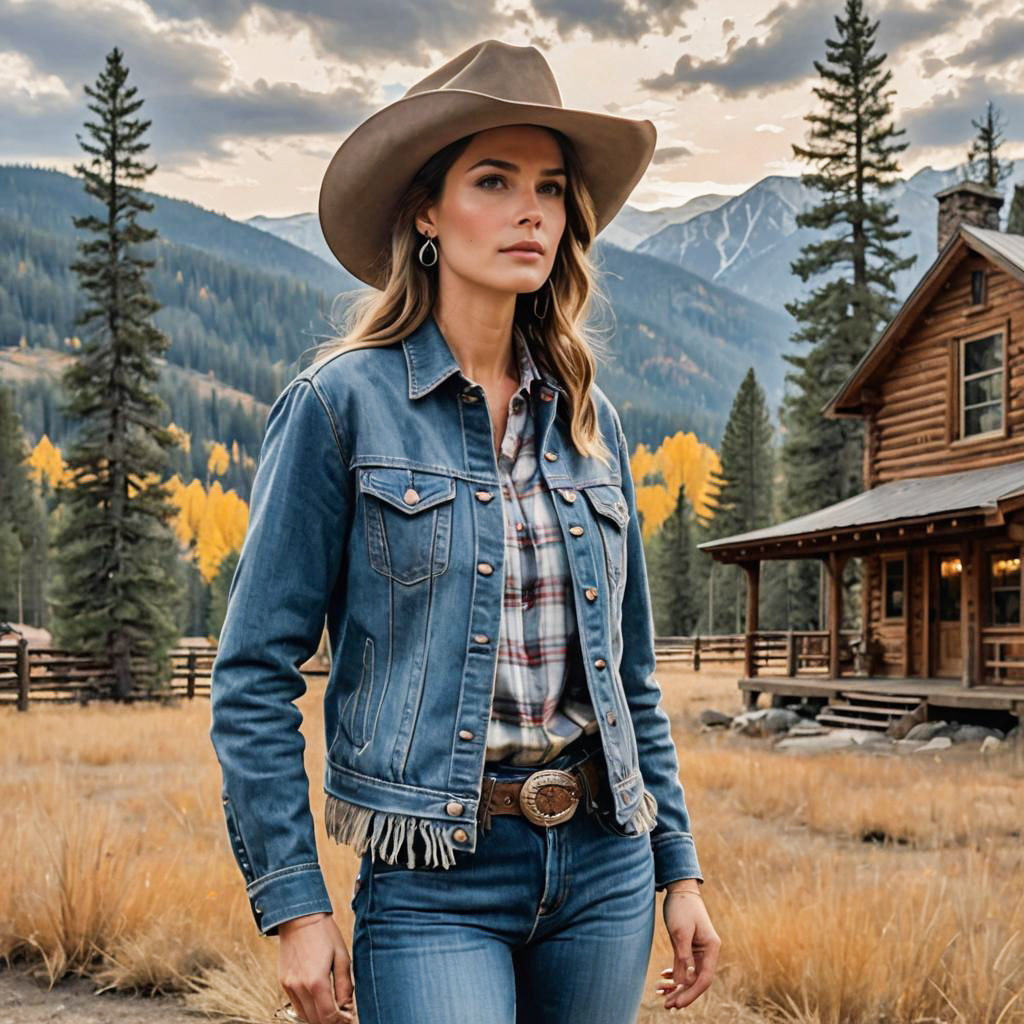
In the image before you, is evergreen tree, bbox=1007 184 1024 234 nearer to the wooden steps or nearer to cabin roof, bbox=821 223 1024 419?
cabin roof, bbox=821 223 1024 419

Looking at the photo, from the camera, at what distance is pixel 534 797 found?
1961mm

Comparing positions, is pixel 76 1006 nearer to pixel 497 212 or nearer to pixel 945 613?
pixel 497 212

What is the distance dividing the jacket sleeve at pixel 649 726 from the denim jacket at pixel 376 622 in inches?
7.7

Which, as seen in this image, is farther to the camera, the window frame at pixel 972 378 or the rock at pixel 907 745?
the window frame at pixel 972 378

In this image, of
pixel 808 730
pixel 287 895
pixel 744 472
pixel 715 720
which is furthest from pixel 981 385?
pixel 744 472

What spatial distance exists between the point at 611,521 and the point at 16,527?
257 ft

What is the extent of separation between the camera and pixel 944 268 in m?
19.1

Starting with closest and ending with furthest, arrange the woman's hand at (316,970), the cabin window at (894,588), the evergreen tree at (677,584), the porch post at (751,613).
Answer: the woman's hand at (316,970) < the cabin window at (894,588) < the porch post at (751,613) < the evergreen tree at (677,584)

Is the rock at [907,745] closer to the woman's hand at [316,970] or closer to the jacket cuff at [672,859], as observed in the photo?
the jacket cuff at [672,859]

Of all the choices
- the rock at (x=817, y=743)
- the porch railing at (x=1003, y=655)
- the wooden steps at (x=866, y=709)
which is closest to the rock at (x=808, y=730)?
the wooden steps at (x=866, y=709)

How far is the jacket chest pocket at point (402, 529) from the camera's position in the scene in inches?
78.2

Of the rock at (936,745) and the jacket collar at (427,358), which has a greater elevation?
the jacket collar at (427,358)

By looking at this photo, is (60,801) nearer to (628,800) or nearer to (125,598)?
(628,800)

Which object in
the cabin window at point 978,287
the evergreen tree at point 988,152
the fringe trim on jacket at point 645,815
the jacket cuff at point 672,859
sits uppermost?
the evergreen tree at point 988,152
